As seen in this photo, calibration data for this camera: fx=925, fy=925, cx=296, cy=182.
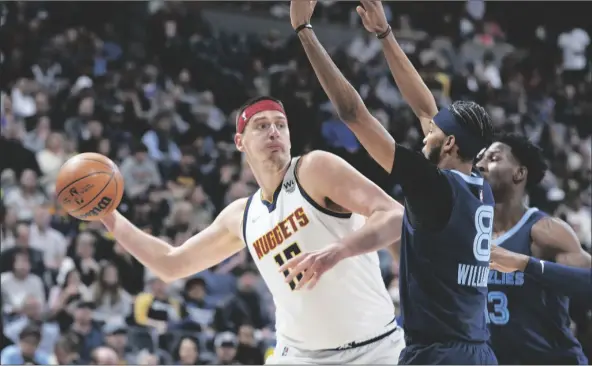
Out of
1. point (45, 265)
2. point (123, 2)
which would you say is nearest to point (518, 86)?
point (123, 2)

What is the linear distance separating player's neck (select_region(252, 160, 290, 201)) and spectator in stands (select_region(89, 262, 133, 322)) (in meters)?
4.43

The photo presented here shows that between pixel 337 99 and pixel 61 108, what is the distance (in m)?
8.09

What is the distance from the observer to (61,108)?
439 inches

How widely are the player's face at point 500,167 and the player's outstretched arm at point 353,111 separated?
1796 millimetres

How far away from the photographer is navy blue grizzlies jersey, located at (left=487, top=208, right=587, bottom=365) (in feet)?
16.3

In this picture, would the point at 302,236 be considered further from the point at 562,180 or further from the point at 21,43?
the point at 562,180

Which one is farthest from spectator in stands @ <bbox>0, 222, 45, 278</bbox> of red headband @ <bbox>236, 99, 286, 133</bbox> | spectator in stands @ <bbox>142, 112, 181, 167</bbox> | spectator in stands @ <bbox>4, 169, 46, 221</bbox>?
red headband @ <bbox>236, 99, 286, 133</bbox>

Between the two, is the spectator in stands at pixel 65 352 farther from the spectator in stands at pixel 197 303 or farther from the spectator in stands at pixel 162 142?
the spectator in stands at pixel 162 142

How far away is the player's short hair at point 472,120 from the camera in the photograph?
3.85 m

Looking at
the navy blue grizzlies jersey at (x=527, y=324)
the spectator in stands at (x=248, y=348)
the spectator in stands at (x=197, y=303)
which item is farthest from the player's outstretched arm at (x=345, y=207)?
the spectator in stands at (x=197, y=303)

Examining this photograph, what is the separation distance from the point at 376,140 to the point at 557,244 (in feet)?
6.45

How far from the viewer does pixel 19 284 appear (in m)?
8.77

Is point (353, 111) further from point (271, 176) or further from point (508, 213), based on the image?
point (508, 213)

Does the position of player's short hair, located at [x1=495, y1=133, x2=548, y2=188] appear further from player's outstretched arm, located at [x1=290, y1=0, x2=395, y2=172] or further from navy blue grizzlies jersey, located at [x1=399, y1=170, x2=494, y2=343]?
player's outstretched arm, located at [x1=290, y1=0, x2=395, y2=172]
